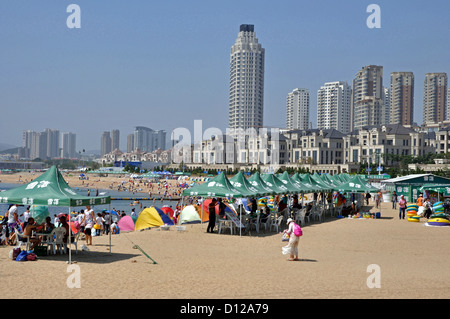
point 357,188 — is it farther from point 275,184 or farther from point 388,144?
point 388,144

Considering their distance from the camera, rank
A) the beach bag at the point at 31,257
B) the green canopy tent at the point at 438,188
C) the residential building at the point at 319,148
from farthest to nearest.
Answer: the residential building at the point at 319,148 → the green canopy tent at the point at 438,188 → the beach bag at the point at 31,257

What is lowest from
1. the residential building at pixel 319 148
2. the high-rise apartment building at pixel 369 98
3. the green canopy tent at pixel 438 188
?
the green canopy tent at pixel 438 188

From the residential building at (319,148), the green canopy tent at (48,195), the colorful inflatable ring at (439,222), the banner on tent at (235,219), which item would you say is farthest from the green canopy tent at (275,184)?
the residential building at (319,148)

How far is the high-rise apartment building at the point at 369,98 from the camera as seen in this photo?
180625 millimetres

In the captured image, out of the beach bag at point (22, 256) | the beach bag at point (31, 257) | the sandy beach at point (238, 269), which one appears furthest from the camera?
the beach bag at point (31, 257)

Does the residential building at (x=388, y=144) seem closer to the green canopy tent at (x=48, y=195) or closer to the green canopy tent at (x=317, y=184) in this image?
the green canopy tent at (x=317, y=184)

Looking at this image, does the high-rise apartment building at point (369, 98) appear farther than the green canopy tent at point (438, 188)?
Yes

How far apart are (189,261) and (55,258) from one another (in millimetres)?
3613

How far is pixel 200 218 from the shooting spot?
938 inches

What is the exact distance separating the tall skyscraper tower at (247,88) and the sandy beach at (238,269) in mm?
165728

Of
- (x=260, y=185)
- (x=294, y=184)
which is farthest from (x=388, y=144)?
(x=260, y=185)

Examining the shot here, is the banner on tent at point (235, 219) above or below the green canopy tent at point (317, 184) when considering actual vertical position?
below
